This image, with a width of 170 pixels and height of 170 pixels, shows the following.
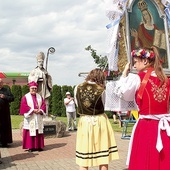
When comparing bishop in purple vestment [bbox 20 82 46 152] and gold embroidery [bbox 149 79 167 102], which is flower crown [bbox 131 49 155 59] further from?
bishop in purple vestment [bbox 20 82 46 152]

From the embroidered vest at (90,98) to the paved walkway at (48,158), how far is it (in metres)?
1.75

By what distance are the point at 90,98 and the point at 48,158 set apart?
314 centimetres

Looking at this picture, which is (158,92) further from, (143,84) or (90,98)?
(90,98)

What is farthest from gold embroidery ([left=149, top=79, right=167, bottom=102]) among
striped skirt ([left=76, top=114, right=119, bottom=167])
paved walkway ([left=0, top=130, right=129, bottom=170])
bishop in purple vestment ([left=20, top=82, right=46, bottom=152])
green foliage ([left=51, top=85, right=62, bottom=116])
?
green foliage ([left=51, top=85, right=62, bottom=116])

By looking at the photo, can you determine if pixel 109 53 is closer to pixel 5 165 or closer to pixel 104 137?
pixel 104 137

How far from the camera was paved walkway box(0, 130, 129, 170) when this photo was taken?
6.30 m

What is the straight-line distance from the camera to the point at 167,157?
3.20 metres

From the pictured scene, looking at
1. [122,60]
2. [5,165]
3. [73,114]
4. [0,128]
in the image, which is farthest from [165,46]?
[73,114]

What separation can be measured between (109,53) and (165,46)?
1822mm

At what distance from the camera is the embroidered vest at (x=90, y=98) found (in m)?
4.74

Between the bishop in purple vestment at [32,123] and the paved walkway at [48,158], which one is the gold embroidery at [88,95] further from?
the bishop in purple vestment at [32,123]

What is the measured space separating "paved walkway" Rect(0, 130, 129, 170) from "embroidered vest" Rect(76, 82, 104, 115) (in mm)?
1748

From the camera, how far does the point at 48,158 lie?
7336mm

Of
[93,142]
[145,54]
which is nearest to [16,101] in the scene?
[93,142]
